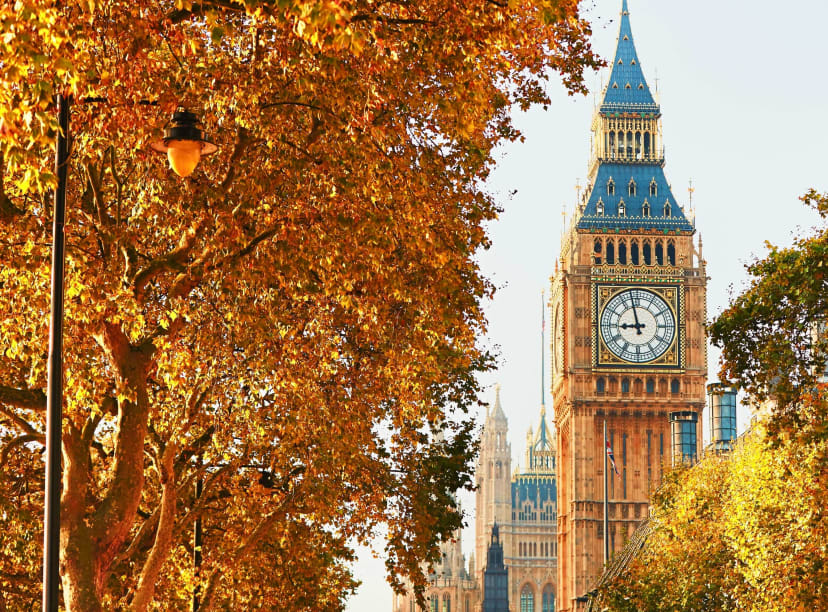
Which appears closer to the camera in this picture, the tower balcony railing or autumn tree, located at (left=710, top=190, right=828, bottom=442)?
autumn tree, located at (left=710, top=190, right=828, bottom=442)

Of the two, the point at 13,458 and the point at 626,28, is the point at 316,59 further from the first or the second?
the point at 626,28

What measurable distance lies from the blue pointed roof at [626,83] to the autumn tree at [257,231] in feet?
338

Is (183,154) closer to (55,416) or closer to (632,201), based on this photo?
(55,416)

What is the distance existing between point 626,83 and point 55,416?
4579 inches

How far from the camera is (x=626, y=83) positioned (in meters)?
126

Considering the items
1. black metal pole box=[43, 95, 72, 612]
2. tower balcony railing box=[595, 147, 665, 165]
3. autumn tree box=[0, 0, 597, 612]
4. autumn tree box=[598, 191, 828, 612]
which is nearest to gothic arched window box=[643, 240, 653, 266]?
tower balcony railing box=[595, 147, 665, 165]

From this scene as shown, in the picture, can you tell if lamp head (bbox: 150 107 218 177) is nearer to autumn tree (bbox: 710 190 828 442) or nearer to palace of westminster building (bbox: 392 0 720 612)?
autumn tree (bbox: 710 190 828 442)

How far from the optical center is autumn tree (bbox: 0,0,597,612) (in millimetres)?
16609

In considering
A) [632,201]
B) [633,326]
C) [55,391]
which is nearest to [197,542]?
[55,391]

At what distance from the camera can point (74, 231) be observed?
2127cm

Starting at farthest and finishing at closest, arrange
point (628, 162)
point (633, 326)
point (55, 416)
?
point (628, 162), point (633, 326), point (55, 416)

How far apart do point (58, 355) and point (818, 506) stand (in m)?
19.9

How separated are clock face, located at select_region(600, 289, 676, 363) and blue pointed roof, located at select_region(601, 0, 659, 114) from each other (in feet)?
62.3

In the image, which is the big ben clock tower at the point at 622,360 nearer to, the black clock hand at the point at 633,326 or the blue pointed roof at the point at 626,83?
the black clock hand at the point at 633,326
